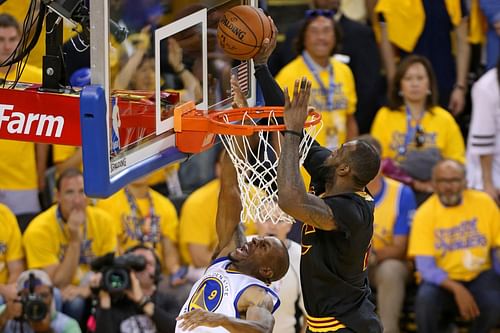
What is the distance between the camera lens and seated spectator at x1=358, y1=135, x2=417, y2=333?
9.05 m

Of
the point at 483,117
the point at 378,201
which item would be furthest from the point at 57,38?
the point at 483,117

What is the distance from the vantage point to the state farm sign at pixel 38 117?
20.4 feet

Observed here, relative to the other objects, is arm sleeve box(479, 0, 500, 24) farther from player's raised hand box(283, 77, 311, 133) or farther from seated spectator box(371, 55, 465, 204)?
player's raised hand box(283, 77, 311, 133)

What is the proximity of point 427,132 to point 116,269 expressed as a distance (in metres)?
2.76

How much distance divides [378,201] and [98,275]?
2167mm

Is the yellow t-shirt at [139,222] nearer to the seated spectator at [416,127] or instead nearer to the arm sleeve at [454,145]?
the seated spectator at [416,127]

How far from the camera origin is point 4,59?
6980mm

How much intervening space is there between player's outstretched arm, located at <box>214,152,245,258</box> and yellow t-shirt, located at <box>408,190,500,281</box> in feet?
8.47

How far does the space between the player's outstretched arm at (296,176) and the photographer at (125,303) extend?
282 cm

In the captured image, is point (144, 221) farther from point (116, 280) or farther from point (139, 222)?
point (116, 280)

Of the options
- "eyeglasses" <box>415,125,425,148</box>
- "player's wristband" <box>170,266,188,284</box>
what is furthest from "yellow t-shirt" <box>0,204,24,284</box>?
"eyeglasses" <box>415,125,425,148</box>

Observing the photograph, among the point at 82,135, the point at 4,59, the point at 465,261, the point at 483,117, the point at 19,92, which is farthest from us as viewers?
the point at 483,117

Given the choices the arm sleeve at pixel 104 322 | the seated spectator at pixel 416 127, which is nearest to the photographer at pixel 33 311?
the arm sleeve at pixel 104 322

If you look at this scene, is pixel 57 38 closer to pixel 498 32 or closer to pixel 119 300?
pixel 119 300
